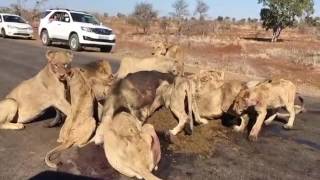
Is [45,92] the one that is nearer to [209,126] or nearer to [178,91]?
[178,91]

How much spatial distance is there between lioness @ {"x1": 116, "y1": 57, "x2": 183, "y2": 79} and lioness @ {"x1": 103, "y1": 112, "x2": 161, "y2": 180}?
12.3ft

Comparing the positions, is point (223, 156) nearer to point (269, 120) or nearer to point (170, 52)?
point (269, 120)

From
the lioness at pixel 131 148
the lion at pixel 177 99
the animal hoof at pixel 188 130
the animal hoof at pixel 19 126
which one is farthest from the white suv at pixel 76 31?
the lioness at pixel 131 148

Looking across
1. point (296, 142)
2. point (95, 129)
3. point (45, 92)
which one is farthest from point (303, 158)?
point (45, 92)

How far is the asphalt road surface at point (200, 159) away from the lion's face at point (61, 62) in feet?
3.13

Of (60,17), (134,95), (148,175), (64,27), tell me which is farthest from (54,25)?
(148,175)

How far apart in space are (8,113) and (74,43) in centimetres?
2136

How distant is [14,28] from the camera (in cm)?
4025

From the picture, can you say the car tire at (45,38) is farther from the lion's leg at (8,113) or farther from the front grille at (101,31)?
the lion's leg at (8,113)

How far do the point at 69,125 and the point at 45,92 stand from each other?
1472mm

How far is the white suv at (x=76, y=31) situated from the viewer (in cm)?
2978

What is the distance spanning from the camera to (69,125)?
7.82m

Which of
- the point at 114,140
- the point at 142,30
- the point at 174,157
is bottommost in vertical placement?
the point at 142,30

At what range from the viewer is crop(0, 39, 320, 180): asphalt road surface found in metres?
7.01
